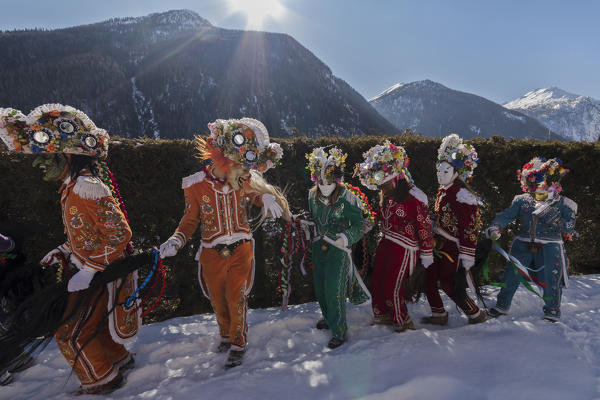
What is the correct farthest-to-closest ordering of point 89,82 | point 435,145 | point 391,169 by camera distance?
1. point 89,82
2. point 435,145
3. point 391,169

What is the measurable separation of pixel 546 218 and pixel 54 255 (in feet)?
16.7

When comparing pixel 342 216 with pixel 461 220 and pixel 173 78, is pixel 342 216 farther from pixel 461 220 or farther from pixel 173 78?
pixel 173 78

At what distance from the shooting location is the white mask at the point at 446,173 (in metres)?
3.46

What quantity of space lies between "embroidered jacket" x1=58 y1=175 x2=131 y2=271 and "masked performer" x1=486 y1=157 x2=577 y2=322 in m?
3.90

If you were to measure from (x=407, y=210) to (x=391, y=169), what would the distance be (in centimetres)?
48

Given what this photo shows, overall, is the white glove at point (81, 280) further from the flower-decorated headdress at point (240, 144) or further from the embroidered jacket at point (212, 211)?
the flower-decorated headdress at point (240, 144)

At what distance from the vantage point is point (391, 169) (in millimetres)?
3268

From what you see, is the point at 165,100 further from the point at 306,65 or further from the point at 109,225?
the point at 109,225

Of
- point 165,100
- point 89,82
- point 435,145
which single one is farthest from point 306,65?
point 435,145

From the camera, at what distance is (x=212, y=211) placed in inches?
116

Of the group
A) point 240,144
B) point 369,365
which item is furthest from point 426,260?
point 240,144

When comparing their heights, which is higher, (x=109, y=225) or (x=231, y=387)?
(x=109, y=225)

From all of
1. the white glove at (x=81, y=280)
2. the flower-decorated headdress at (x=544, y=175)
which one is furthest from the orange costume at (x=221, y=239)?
the flower-decorated headdress at (x=544, y=175)

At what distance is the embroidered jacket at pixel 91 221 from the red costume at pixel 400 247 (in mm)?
2611
